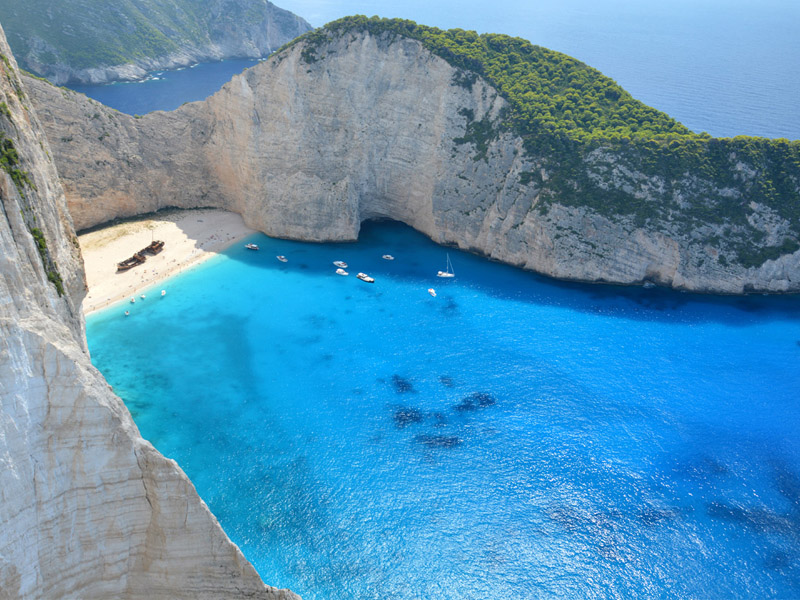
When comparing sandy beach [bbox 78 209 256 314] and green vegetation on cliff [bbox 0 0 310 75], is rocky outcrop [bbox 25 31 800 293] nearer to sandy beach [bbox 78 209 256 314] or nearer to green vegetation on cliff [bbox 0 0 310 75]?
sandy beach [bbox 78 209 256 314]

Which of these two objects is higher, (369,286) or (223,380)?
(369,286)

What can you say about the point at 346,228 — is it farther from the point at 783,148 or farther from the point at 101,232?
the point at 783,148

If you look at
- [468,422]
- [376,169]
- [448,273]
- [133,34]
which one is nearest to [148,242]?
[376,169]

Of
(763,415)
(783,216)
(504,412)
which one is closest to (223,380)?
(504,412)

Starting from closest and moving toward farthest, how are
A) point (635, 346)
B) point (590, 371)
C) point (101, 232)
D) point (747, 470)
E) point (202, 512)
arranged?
point (202, 512) → point (747, 470) → point (590, 371) → point (635, 346) → point (101, 232)

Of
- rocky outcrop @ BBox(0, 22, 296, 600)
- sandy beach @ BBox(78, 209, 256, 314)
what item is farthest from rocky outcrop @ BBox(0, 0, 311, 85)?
Answer: rocky outcrop @ BBox(0, 22, 296, 600)

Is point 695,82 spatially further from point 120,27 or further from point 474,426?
point 120,27
